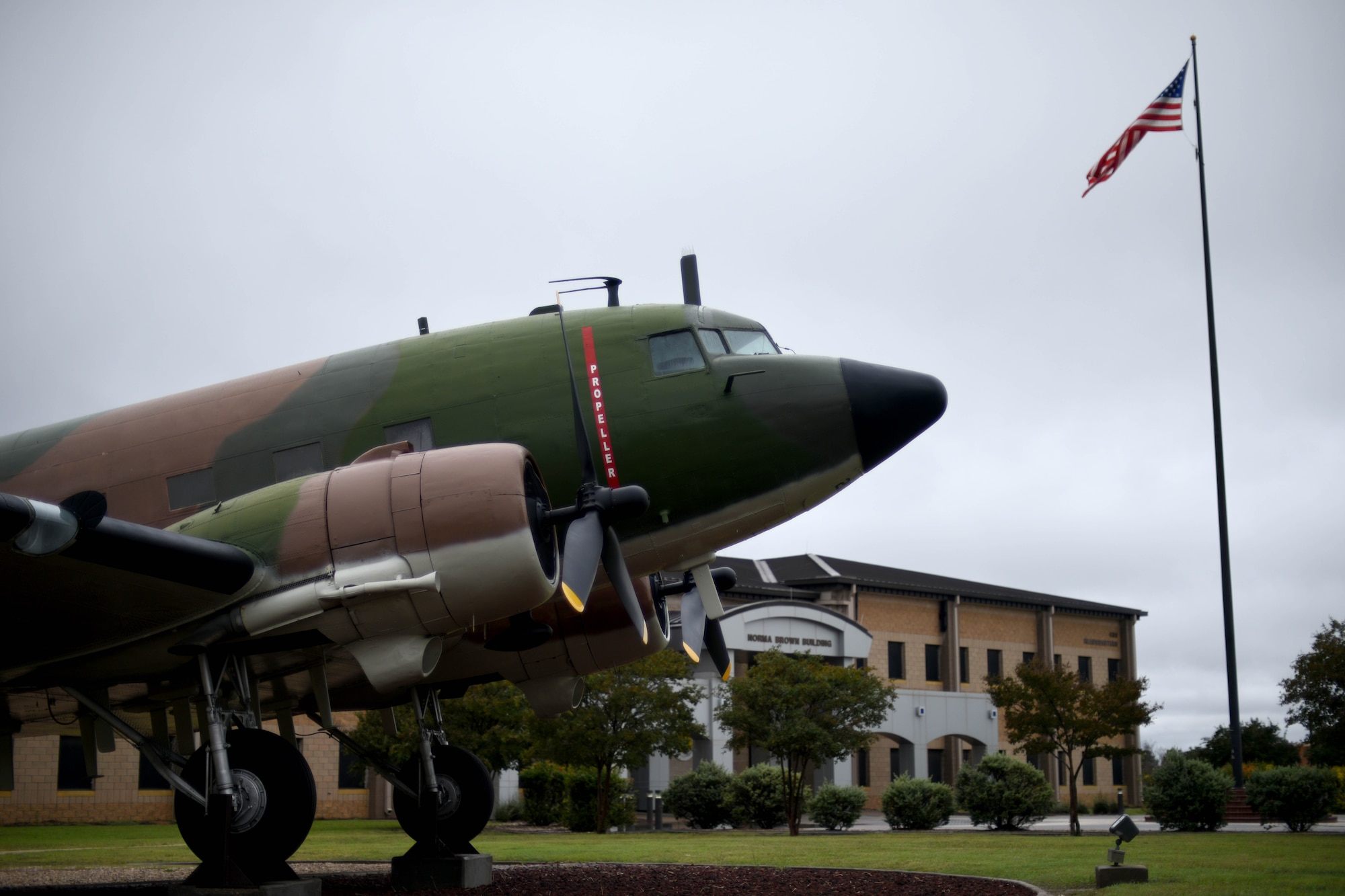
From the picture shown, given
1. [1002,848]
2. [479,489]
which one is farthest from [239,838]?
[1002,848]

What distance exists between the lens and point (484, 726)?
118 ft

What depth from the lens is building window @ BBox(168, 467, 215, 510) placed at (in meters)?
13.4

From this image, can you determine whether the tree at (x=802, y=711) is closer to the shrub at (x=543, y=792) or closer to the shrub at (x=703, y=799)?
the shrub at (x=703, y=799)

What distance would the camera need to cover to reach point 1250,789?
35312mm

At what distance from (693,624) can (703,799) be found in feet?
77.9

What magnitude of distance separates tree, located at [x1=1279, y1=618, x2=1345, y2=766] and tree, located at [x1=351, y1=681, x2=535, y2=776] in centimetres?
2578

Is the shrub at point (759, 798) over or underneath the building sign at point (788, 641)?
underneath

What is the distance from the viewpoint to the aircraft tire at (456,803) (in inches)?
607

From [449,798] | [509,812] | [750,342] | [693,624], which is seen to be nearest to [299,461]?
[449,798]

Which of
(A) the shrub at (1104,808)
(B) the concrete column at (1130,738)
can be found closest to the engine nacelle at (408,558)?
(A) the shrub at (1104,808)

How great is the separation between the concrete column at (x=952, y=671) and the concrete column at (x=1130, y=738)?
41.3 ft

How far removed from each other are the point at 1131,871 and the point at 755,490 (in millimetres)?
7399

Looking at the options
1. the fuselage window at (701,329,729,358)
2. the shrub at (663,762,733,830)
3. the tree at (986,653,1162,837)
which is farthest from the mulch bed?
the shrub at (663,762,733,830)

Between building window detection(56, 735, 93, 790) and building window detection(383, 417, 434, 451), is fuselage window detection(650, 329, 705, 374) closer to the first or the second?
building window detection(383, 417, 434, 451)
